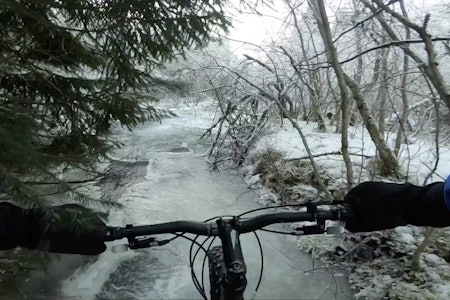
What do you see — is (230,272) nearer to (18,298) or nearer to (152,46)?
(18,298)

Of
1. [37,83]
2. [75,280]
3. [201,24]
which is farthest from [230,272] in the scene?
[75,280]

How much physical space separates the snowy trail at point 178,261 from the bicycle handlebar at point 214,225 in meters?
2.28

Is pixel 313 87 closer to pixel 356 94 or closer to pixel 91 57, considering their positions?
pixel 356 94

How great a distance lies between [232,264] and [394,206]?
2.21 ft

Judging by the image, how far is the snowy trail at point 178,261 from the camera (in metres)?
4.20

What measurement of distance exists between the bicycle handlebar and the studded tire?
0.10 metres

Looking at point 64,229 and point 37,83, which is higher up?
point 37,83

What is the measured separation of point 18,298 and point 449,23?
22.4ft

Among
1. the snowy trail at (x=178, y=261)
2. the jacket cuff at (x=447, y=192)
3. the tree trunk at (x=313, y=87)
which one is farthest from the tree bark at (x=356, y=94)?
the jacket cuff at (x=447, y=192)

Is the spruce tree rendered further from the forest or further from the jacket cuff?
the jacket cuff

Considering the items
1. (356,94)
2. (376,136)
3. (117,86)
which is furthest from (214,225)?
(376,136)

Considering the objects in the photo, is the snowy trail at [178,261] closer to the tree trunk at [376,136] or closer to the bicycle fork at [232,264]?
the tree trunk at [376,136]

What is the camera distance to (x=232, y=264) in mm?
1223

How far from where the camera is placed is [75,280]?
445cm
